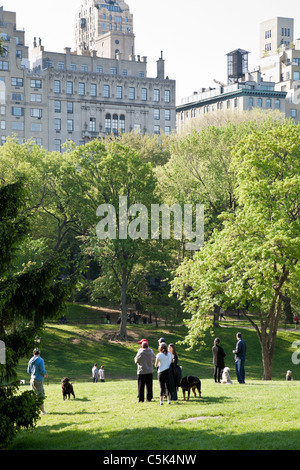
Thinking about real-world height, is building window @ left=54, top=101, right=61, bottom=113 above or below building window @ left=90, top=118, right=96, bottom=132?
above

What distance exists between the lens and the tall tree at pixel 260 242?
1323 inches

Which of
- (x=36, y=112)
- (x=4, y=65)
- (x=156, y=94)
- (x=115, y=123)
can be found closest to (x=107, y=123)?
(x=115, y=123)

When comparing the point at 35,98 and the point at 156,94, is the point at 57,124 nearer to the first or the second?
the point at 35,98

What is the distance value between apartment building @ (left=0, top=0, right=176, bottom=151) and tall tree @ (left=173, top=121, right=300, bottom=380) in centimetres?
8058

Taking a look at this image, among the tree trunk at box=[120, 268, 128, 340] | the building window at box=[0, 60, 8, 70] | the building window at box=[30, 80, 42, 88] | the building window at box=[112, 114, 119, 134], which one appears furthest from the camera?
the building window at box=[112, 114, 119, 134]

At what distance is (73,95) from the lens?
121m

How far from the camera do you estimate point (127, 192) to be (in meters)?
56.0

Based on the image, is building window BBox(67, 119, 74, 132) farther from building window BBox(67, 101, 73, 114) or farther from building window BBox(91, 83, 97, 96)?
building window BBox(91, 83, 97, 96)

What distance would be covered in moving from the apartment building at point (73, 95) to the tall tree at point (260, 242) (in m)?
80.6

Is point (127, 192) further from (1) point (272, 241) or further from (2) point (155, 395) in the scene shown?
(2) point (155, 395)

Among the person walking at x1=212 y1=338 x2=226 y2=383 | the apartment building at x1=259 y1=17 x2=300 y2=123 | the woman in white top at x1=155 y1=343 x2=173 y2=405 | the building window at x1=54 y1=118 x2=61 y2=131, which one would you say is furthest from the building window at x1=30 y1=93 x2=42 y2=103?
the woman in white top at x1=155 y1=343 x2=173 y2=405

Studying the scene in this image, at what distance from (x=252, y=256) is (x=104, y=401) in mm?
14644

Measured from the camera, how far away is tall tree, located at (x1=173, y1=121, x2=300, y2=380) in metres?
33.6
